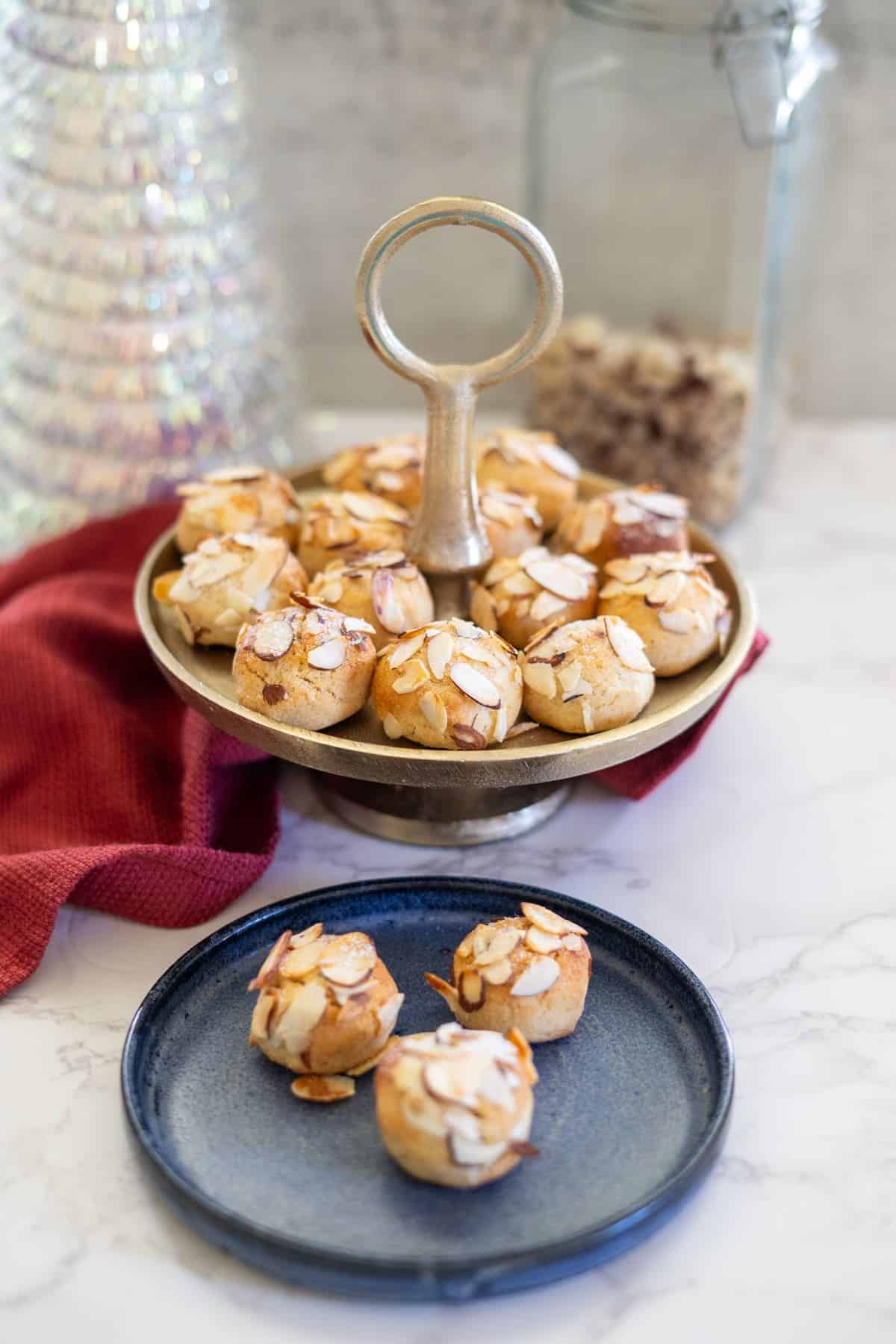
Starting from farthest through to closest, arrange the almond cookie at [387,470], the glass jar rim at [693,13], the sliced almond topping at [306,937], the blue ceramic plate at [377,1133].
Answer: the glass jar rim at [693,13]
the almond cookie at [387,470]
the sliced almond topping at [306,937]
the blue ceramic plate at [377,1133]

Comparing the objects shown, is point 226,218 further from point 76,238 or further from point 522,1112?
point 522,1112

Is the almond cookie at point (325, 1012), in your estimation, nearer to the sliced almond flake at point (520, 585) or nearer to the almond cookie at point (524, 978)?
the almond cookie at point (524, 978)

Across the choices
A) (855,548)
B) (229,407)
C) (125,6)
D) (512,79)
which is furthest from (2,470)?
(855,548)

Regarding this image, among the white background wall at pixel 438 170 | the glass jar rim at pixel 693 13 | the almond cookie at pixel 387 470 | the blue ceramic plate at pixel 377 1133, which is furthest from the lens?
the white background wall at pixel 438 170

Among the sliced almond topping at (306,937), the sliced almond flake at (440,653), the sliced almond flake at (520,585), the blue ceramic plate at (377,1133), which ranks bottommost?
the blue ceramic plate at (377,1133)

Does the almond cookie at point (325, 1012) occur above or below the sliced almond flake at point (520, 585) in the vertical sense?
below

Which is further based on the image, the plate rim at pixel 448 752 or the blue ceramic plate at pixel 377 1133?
the plate rim at pixel 448 752

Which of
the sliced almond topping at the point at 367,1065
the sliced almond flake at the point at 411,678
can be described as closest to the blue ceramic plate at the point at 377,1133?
the sliced almond topping at the point at 367,1065
